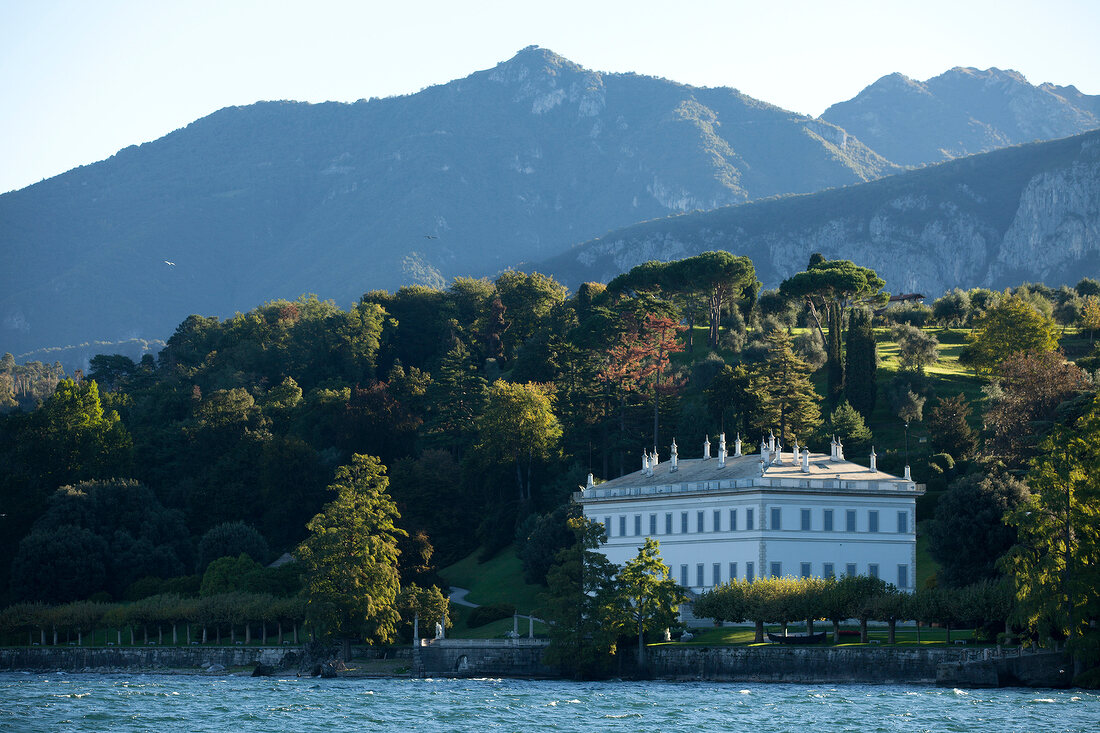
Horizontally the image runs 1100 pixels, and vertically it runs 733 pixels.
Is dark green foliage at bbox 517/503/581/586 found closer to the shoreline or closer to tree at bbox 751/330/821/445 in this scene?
the shoreline

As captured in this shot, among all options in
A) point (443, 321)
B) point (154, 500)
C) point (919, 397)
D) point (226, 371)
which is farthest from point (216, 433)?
point (919, 397)

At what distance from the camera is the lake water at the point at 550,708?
5778 centimetres

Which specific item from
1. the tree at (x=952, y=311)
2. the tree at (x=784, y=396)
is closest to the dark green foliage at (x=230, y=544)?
the tree at (x=784, y=396)

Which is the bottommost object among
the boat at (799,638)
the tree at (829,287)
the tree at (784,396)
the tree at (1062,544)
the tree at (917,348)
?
the boat at (799,638)

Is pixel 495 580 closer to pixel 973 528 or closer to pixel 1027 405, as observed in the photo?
pixel 973 528

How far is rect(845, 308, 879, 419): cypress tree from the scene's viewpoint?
404 ft

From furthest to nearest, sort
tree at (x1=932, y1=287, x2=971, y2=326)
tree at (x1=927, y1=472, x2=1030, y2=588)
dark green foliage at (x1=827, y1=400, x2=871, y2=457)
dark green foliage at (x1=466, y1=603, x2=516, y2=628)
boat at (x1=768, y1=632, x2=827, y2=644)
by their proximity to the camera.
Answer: tree at (x1=932, y1=287, x2=971, y2=326), dark green foliage at (x1=827, y1=400, x2=871, y2=457), dark green foliage at (x1=466, y1=603, x2=516, y2=628), tree at (x1=927, y1=472, x2=1030, y2=588), boat at (x1=768, y1=632, x2=827, y2=644)

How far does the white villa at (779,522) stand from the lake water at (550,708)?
1906 cm

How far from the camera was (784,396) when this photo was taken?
118 meters

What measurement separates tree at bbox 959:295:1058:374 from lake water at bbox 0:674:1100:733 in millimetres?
68405

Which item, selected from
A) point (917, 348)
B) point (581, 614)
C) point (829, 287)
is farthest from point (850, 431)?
point (581, 614)

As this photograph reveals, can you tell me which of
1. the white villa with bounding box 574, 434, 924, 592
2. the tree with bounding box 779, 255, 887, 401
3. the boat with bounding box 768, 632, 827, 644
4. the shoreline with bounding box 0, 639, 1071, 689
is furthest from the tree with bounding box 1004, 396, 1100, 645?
the tree with bounding box 779, 255, 887, 401

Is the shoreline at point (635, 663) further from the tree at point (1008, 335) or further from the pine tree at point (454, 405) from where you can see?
the tree at point (1008, 335)

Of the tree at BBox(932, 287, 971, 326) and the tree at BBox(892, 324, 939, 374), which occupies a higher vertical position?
the tree at BBox(932, 287, 971, 326)
